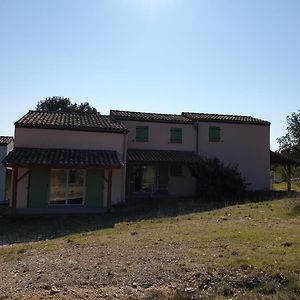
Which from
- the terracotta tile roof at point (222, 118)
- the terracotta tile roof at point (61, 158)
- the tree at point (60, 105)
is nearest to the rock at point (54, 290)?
the terracotta tile roof at point (61, 158)

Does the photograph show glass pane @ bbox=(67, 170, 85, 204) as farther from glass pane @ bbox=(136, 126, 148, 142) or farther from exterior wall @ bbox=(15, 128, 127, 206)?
glass pane @ bbox=(136, 126, 148, 142)

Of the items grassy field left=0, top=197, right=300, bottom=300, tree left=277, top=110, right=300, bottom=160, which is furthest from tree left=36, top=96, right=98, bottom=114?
grassy field left=0, top=197, right=300, bottom=300

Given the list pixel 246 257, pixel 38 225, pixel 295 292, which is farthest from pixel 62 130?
pixel 295 292

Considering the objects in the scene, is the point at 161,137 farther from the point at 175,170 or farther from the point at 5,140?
the point at 5,140

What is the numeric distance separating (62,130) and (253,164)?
583 inches

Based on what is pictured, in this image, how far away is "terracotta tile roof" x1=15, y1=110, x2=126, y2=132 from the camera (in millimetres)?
22625

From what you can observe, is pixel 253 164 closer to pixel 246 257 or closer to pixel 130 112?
pixel 130 112

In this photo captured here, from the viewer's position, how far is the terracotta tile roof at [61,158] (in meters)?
20.1

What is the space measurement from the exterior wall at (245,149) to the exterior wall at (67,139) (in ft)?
26.4

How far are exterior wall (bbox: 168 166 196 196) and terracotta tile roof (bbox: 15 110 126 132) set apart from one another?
6.02 metres

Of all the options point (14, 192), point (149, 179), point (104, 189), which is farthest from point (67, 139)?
point (149, 179)

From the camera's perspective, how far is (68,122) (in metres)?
23.7

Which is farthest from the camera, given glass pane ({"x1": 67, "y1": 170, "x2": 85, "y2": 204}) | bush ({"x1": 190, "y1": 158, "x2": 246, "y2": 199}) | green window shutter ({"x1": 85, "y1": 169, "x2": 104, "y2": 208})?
bush ({"x1": 190, "y1": 158, "x2": 246, "y2": 199})

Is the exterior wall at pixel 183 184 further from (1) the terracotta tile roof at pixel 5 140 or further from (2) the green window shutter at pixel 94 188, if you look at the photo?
(1) the terracotta tile roof at pixel 5 140
